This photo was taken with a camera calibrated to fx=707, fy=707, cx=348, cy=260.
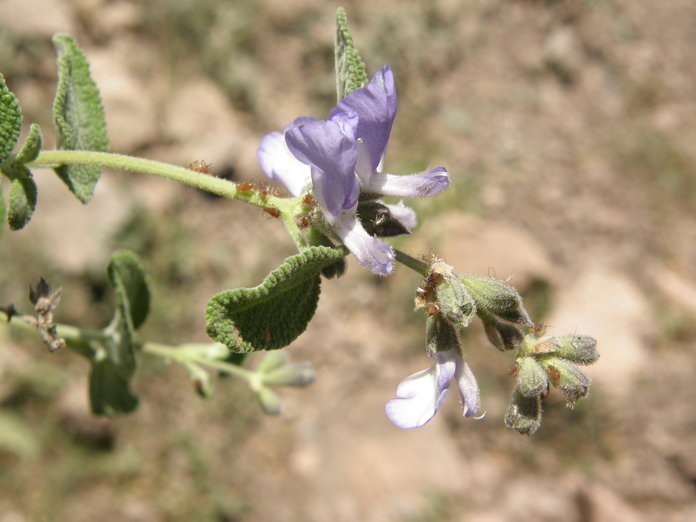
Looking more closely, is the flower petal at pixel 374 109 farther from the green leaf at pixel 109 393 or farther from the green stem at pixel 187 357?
the green leaf at pixel 109 393

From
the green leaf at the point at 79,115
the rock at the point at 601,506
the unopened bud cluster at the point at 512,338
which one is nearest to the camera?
the unopened bud cluster at the point at 512,338

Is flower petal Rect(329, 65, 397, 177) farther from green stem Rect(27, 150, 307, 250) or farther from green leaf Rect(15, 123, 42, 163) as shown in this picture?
green leaf Rect(15, 123, 42, 163)

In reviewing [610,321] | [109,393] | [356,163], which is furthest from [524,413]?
[610,321]

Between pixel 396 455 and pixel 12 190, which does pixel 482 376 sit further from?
pixel 12 190

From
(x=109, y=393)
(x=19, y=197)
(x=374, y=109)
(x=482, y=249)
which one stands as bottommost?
(x=109, y=393)

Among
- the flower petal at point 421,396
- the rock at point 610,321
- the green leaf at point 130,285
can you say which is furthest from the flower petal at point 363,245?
the rock at point 610,321

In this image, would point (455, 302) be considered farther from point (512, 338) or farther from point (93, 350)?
point (93, 350)
